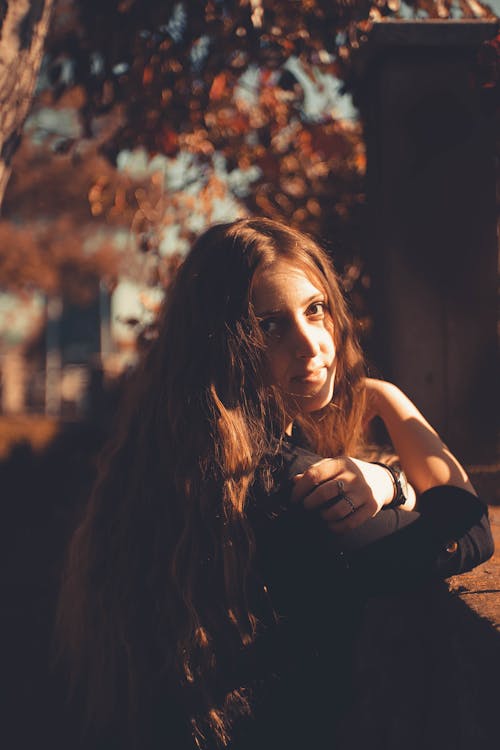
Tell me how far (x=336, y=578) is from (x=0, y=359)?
102 feet

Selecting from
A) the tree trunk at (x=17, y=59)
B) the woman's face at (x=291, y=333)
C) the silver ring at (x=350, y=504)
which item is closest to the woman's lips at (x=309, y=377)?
the woman's face at (x=291, y=333)

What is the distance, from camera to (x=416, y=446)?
1912mm

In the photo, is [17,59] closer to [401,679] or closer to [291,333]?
[291,333]

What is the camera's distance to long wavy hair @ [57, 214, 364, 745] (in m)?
1.63

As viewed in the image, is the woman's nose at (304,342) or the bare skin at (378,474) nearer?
the bare skin at (378,474)

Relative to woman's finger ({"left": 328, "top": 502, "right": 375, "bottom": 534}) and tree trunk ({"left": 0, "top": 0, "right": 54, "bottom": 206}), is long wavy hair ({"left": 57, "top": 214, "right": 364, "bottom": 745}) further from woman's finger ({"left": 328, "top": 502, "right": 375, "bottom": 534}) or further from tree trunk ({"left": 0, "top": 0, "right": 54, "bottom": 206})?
tree trunk ({"left": 0, "top": 0, "right": 54, "bottom": 206})

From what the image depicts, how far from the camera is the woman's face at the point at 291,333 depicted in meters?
1.72

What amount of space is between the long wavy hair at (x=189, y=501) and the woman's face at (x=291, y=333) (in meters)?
0.03

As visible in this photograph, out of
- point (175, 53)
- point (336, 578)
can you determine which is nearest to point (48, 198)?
point (175, 53)

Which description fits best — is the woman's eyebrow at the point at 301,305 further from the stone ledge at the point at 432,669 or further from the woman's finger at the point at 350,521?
the stone ledge at the point at 432,669

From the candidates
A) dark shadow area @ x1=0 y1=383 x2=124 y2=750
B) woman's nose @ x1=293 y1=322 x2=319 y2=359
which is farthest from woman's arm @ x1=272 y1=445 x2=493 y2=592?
dark shadow area @ x1=0 y1=383 x2=124 y2=750

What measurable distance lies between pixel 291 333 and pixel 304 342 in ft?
0.13

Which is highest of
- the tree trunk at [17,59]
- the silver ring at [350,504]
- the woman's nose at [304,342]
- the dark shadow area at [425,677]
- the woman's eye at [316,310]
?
the tree trunk at [17,59]

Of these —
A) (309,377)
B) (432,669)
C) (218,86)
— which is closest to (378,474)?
(309,377)
